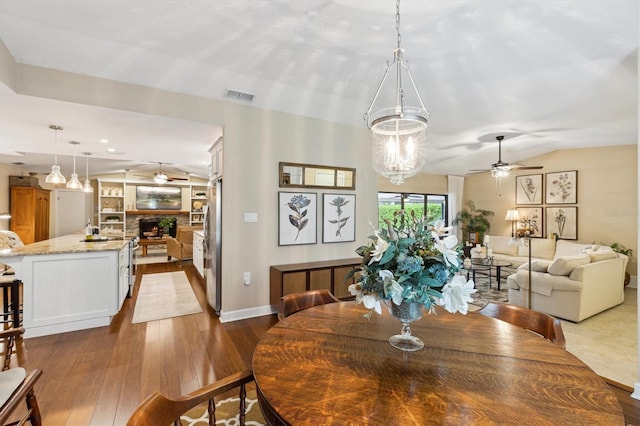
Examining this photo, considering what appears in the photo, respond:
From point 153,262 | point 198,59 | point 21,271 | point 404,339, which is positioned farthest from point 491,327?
point 153,262

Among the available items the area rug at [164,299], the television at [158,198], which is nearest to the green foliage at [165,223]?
the television at [158,198]

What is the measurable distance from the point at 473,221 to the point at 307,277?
6.37 metres

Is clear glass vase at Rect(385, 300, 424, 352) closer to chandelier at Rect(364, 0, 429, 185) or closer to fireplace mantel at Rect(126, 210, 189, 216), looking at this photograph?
chandelier at Rect(364, 0, 429, 185)

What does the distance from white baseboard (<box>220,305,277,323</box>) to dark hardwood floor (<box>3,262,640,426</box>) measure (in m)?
0.09

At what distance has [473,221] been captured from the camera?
8.23 meters

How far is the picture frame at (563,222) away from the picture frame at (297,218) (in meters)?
6.18

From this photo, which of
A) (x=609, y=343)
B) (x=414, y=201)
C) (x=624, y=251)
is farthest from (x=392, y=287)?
(x=414, y=201)

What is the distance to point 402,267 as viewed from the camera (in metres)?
1.12

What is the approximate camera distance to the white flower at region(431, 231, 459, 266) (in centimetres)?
115

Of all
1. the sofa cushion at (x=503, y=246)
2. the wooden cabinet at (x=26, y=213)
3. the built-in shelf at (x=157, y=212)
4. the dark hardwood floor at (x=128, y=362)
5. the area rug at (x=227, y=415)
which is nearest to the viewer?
the area rug at (x=227, y=415)

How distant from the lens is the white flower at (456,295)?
1.13m

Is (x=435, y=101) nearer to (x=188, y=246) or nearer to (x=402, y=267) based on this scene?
(x=402, y=267)

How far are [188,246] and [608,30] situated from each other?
770cm

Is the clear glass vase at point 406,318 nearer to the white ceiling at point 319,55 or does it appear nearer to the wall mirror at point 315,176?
the white ceiling at point 319,55
